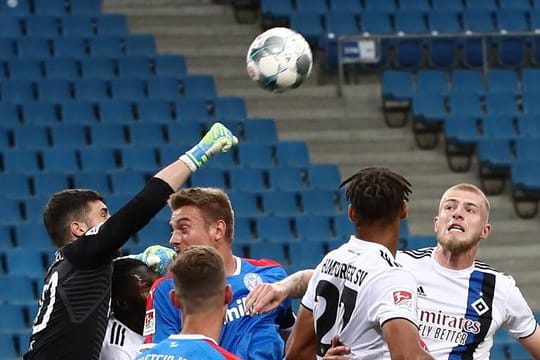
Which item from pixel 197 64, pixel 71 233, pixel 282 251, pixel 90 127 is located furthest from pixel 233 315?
pixel 197 64

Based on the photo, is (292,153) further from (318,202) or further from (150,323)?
(150,323)

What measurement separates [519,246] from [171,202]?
9677 millimetres

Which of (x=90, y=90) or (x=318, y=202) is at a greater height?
(x=90, y=90)

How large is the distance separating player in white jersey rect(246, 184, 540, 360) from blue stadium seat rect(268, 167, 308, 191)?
25.5 ft

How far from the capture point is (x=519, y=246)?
14.7 metres

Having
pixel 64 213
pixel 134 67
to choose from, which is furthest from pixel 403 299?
pixel 134 67

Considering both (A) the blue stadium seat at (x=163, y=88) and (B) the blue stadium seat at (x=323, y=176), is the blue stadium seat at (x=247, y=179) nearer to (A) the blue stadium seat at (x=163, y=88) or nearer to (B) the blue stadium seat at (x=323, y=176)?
(B) the blue stadium seat at (x=323, y=176)

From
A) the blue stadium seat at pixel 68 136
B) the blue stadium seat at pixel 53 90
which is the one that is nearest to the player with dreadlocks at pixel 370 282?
the blue stadium seat at pixel 68 136

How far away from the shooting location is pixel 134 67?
15.8 m

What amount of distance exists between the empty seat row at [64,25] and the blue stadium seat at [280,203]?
374 cm

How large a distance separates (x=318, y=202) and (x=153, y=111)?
222 centimetres

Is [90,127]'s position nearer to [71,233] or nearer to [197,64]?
[197,64]

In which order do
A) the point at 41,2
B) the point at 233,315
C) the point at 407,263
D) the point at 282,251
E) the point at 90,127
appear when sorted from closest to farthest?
the point at 233,315, the point at 407,263, the point at 282,251, the point at 90,127, the point at 41,2

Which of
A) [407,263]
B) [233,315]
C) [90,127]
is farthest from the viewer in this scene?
[90,127]
